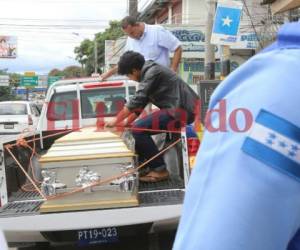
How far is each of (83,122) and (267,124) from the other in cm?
724

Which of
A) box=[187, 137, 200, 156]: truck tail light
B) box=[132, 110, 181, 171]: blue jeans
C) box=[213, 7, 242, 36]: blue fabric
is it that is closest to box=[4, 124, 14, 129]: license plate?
box=[213, 7, 242, 36]: blue fabric

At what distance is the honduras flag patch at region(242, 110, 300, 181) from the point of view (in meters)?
0.79

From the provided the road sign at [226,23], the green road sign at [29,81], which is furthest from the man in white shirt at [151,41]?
the green road sign at [29,81]

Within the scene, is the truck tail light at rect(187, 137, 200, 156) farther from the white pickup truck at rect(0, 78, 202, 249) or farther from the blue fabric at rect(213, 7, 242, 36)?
the blue fabric at rect(213, 7, 242, 36)

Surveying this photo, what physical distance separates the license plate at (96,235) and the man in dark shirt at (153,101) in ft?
3.54

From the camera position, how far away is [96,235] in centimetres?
459

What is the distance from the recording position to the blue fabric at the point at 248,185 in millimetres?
780

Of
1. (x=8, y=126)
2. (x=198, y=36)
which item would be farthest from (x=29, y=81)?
(x=8, y=126)

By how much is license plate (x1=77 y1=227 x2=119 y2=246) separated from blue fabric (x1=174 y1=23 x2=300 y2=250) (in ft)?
12.4

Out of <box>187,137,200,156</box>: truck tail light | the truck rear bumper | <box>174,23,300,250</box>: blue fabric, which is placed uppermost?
<box>174,23,300,250</box>: blue fabric

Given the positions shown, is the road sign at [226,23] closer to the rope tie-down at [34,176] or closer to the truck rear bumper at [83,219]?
the rope tie-down at [34,176]

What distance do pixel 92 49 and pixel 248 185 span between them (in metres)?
74.6

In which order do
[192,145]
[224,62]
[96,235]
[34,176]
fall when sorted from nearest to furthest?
[96,235]
[192,145]
[34,176]
[224,62]

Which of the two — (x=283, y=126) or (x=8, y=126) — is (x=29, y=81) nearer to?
(x=8, y=126)
